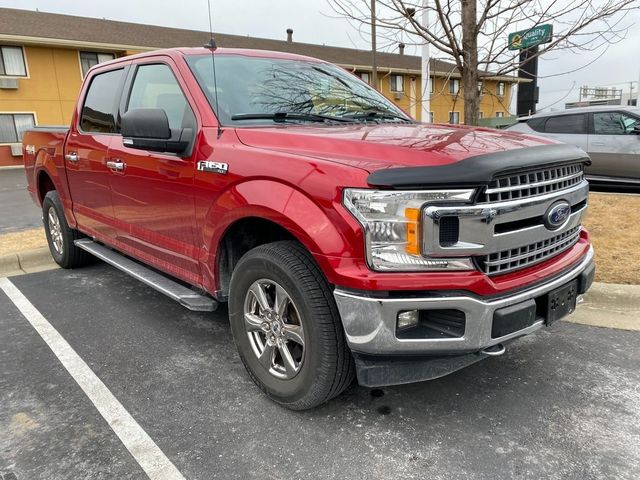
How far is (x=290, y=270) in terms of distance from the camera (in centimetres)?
244

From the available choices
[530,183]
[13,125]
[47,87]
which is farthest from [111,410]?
[47,87]

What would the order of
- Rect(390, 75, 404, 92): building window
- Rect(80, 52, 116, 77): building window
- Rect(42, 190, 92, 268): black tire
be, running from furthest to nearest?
Rect(390, 75, 404, 92): building window → Rect(80, 52, 116, 77): building window → Rect(42, 190, 92, 268): black tire

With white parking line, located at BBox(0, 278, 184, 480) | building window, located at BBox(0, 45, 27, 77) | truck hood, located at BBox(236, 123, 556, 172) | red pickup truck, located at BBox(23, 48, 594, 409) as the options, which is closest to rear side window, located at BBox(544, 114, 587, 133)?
red pickup truck, located at BBox(23, 48, 594, 409)

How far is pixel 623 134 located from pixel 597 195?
1810 mm

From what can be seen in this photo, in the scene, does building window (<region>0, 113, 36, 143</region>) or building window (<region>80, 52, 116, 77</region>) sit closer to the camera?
building window (<region>0, 113, 36, 143</region>)

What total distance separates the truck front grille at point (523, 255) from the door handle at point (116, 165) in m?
2.71

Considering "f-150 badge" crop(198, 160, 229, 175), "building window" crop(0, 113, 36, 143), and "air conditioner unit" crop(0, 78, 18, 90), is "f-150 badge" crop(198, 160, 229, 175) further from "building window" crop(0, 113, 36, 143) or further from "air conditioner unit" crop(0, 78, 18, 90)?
"air conditioner unit" crop(0, 78, 18, 90)

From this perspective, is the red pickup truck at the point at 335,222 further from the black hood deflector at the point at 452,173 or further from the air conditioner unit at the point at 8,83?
the air conditioner unit at the point at 8,83

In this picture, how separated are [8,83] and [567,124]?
2130cm

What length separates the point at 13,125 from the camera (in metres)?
21.6

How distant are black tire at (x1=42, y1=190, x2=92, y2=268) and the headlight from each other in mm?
4069

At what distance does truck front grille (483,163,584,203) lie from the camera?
2.20 meters

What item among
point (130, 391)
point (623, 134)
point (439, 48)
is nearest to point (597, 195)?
point (623, 134)

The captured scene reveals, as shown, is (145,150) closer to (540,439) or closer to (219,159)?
(219,159)
